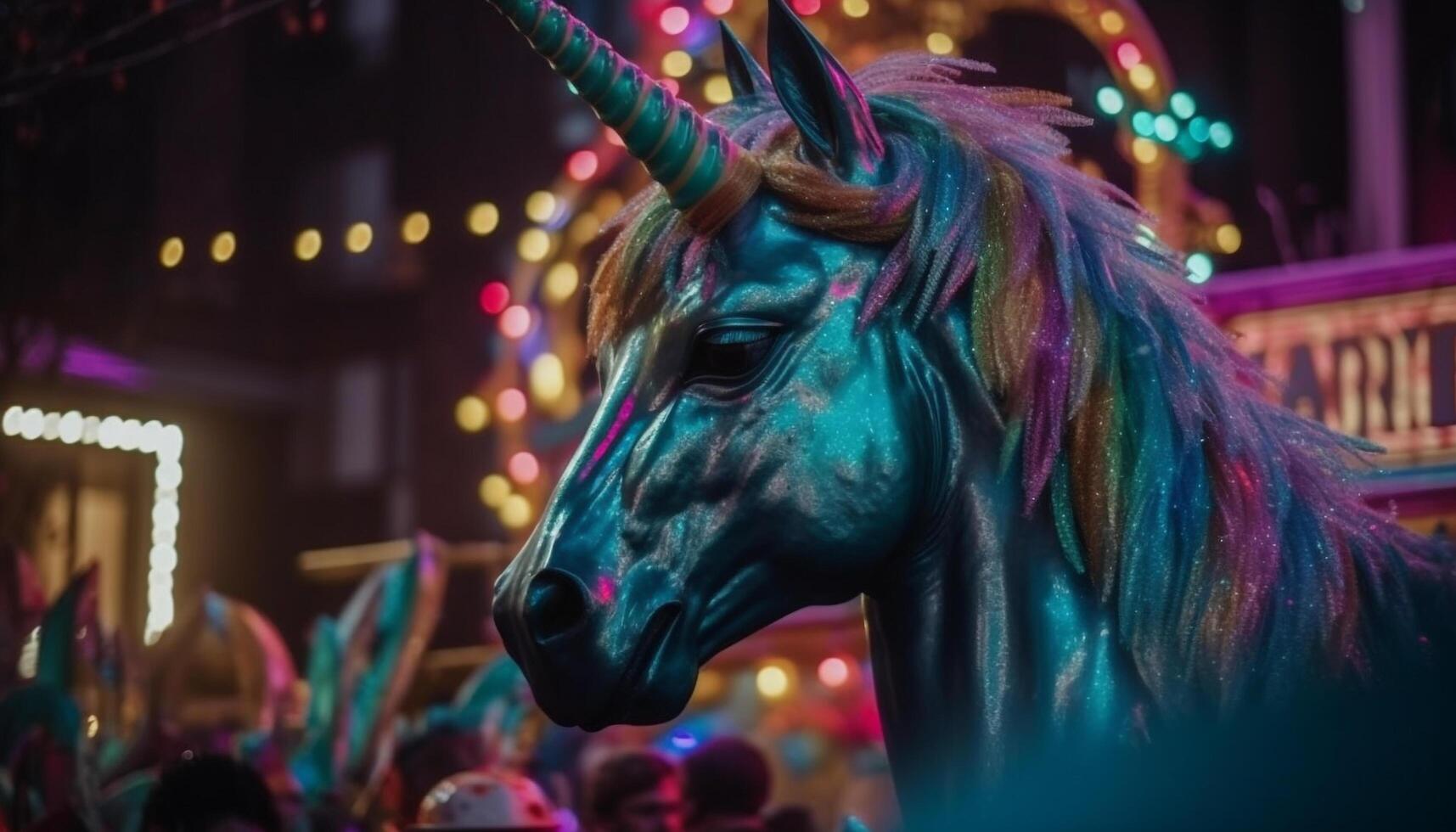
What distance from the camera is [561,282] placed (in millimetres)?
8461

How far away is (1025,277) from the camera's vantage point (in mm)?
1750

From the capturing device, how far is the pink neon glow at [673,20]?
821 cm

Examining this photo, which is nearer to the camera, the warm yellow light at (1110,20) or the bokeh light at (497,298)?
the warm yellow light at (1110,20)

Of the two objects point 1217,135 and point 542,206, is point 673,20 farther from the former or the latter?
point 1217,135

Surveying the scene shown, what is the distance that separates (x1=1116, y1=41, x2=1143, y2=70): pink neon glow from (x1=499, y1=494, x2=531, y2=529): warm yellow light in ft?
10.7

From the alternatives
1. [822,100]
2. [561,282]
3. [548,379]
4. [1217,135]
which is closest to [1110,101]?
[1217,135]

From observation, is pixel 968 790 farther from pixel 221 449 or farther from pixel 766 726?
pixel 221 449

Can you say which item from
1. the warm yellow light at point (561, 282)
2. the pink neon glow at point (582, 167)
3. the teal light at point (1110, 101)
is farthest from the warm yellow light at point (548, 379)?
the teal light at point (1110, 101)

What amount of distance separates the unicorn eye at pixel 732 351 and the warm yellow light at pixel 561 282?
6.71 metres

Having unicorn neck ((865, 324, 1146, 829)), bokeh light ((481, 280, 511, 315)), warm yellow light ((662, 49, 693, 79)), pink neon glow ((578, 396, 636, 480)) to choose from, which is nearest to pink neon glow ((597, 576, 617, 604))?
pink neon glow ((578, 396, 636, 480))

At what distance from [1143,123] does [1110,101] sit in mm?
198

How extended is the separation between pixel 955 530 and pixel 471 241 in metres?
13.9

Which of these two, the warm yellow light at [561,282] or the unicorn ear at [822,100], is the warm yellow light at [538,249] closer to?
the warm yellow light at [561,282]

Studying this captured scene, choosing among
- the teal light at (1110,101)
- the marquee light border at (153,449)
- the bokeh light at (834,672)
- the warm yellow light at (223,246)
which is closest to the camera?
the warm yellow light at (223,246)
